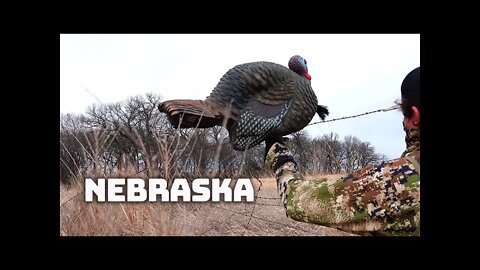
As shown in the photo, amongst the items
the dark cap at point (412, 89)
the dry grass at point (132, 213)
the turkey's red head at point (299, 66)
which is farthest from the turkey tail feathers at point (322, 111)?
the dark cap at point (412, 89)

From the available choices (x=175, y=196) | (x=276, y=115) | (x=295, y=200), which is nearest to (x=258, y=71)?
(x=276, y=115)

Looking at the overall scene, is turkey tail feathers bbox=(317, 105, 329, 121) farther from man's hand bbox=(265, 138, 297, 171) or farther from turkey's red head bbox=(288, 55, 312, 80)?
man's hand bbox=(265, 138, 297, 171)

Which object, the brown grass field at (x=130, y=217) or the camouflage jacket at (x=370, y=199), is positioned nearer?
the camouflage jacket at (x=370, y=199)

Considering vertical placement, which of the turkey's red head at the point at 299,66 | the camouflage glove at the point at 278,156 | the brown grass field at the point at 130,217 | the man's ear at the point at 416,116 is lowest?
the brown grass field at the point at 130,217

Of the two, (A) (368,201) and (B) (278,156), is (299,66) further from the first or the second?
(A) (368,201)

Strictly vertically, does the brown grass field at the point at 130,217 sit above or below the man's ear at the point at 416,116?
below

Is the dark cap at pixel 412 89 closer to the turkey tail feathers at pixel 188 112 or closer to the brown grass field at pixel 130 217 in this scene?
the turkey tail feathers at pixel 188 112

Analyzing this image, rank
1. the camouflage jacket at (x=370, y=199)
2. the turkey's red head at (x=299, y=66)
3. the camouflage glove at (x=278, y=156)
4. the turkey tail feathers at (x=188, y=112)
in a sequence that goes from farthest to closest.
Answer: the turkey's red head at (x=299, y=66) → the turkey tail feathers at (x=188, y=112) → the camouflage glove at (x=278, y=156) → the camouflage jacket at (x=370, y=199)

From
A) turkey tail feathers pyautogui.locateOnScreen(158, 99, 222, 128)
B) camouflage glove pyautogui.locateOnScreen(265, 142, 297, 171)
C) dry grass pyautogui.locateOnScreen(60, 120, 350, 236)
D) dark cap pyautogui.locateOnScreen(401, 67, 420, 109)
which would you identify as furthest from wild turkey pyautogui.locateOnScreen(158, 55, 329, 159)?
dark cap pyautogui.locateOnScreen(401, 67, 420, 109)

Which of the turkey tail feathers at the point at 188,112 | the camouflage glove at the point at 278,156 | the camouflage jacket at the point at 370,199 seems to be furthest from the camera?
the turkey tail feathers at the point at 188,112

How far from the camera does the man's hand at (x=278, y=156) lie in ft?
5.53

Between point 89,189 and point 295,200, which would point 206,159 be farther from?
point 295,200

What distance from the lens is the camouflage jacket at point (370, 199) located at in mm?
1416
